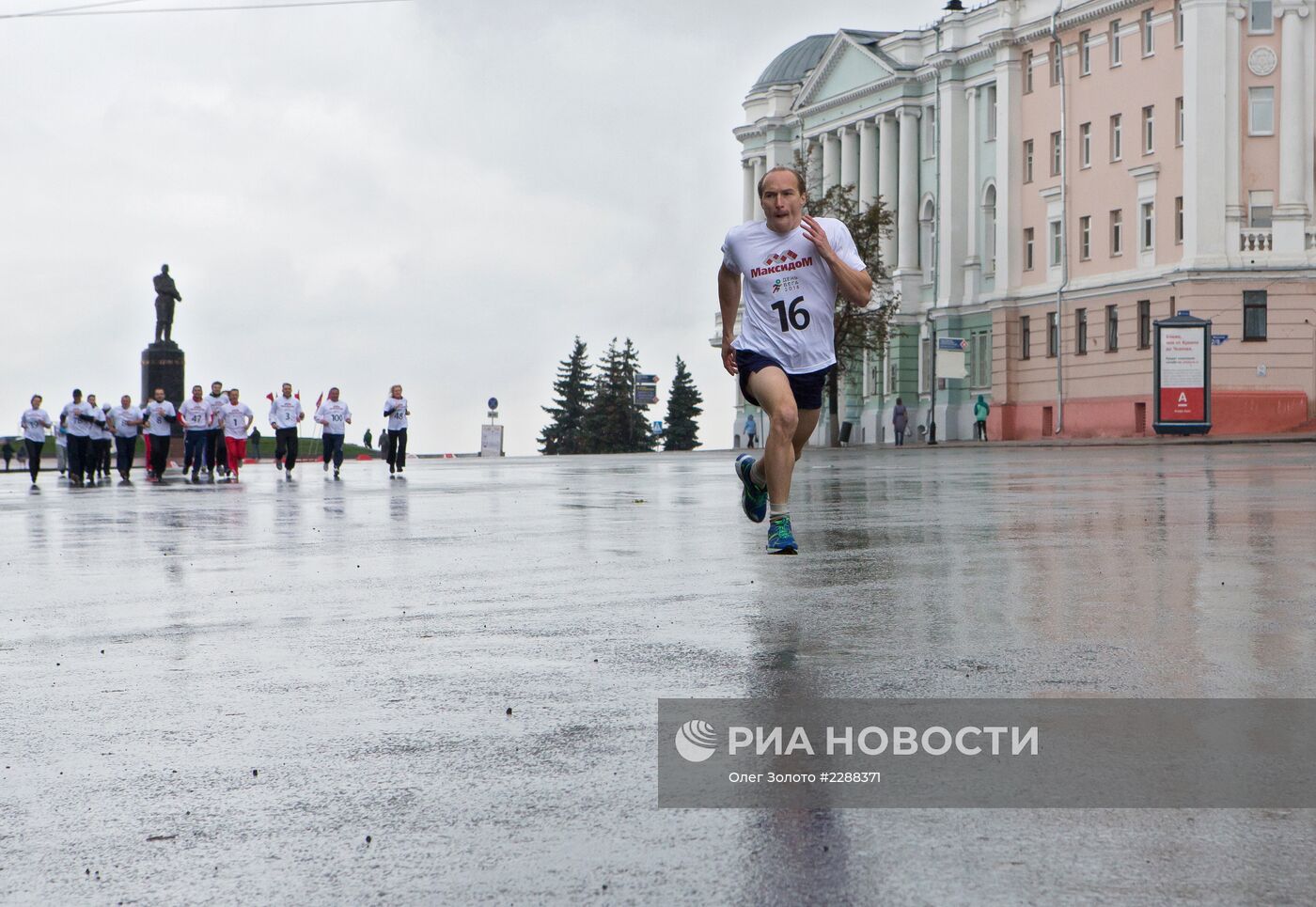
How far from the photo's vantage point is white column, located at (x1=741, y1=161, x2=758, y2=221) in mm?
95750

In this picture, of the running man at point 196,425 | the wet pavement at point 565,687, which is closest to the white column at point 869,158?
the running man at point 196,425

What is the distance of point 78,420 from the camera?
1454 inches

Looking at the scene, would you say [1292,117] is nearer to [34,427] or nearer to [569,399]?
[34,427]

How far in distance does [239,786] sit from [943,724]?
1.91 metres

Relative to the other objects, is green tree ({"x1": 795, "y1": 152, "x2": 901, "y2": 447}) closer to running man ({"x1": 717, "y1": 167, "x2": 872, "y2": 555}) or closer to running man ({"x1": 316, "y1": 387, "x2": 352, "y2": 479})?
running man ({"x1": 316, "y1": 387, "x2": 352, "y2": 479})

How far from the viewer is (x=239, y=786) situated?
4.58 meters

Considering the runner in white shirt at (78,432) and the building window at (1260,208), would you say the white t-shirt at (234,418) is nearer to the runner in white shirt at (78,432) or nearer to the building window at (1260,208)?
the runner in white shirt at (78,432)

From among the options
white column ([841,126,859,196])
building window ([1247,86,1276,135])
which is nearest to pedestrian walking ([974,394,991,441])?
building window ([1247,86,1276,135])

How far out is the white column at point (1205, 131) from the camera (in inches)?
2335

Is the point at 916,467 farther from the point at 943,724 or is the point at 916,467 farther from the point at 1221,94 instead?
the point at 1221,94

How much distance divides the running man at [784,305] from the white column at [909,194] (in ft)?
232

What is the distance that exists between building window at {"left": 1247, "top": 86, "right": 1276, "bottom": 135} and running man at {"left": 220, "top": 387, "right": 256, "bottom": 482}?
36090mm

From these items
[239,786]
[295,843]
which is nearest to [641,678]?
[239,786]

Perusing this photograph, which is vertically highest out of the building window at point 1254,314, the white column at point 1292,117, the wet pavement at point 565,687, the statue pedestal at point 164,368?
the white column at point 1292,117
